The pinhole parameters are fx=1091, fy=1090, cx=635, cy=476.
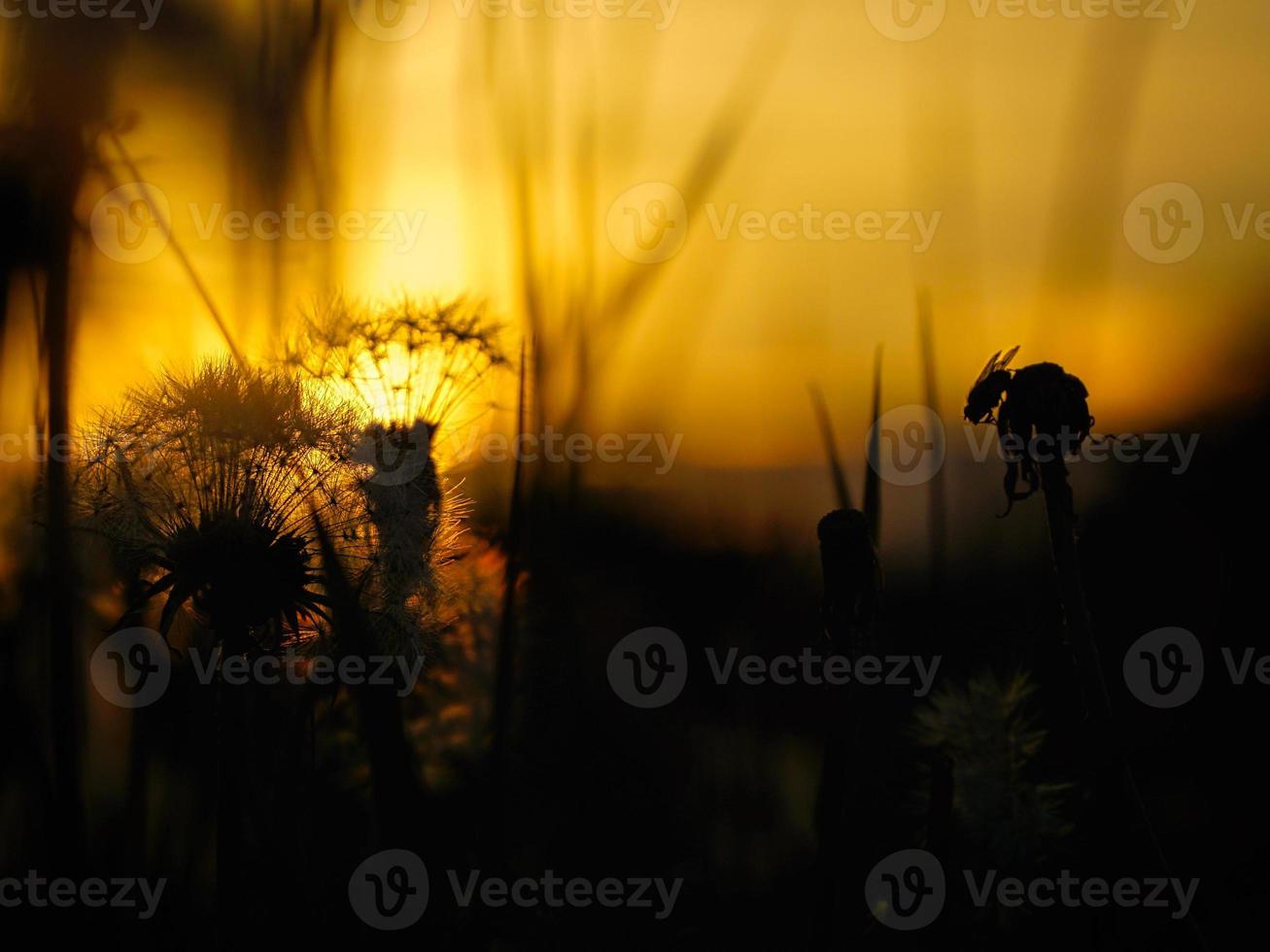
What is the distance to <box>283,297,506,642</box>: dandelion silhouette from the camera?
2793mm

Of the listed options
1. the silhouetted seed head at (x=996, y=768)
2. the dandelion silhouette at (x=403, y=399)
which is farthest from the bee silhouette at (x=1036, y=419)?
the dandelion silhouette at (x=403, y=399)

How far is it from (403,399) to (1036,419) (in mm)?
1823

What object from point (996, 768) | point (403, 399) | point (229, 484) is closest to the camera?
point (996, 768)

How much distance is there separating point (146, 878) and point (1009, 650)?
2.26 metres

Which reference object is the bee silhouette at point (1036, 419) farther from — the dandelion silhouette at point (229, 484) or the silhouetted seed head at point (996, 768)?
the dandelion silhouette at point (229, 484)

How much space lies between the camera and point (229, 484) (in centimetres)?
264

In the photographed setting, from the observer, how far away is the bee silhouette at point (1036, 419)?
1.95 metres

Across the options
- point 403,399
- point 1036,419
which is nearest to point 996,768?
point 1036,419

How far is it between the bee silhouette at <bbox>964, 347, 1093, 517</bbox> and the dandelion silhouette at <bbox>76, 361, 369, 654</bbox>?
1539 mm

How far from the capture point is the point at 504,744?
2631 mm

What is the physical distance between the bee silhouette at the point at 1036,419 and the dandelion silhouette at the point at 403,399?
145cm

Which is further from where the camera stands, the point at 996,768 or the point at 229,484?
the point at 229,484

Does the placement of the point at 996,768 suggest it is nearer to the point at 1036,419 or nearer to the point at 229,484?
the point at 1036,419

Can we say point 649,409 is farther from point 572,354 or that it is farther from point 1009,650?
point 1009,650
